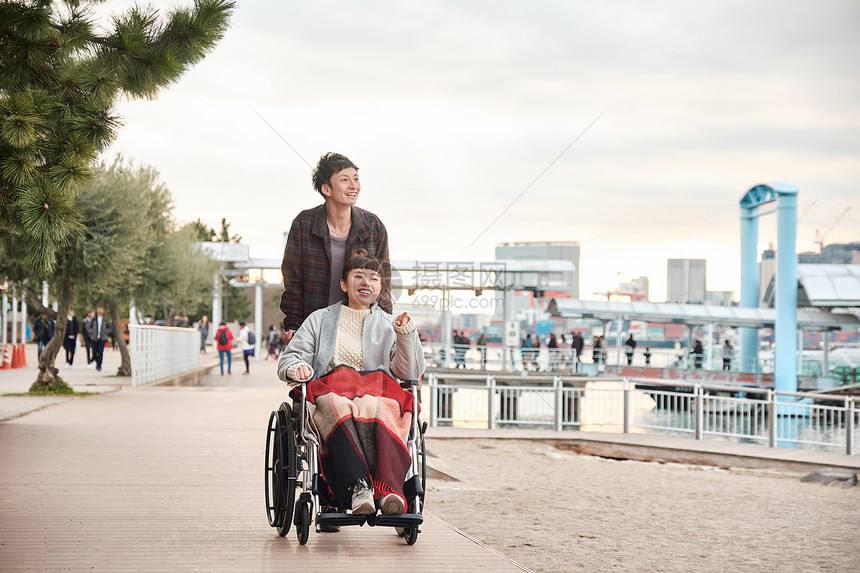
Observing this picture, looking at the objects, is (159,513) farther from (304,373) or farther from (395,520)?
(395,520)

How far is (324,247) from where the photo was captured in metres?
5.68

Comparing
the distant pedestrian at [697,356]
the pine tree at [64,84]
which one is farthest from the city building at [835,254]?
the pine tree at [64,84]

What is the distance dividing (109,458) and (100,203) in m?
9.67

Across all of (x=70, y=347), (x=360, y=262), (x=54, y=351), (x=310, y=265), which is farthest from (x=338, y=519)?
(x=70, y=347)

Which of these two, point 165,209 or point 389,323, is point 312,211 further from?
point 165,209

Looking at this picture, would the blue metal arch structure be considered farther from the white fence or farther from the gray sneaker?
the gray sneaker

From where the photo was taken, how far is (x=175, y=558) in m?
5.05

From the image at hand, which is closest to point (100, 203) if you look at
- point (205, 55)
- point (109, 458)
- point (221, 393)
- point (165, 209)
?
point (221, 393)

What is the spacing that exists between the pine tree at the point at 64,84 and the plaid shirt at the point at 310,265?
215 cm

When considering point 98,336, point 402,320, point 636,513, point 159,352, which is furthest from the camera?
point 98,336

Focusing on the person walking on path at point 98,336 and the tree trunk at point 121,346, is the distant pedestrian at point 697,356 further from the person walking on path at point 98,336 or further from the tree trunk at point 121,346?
the person walking on path at point 98,336

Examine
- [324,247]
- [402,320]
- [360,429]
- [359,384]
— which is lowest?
[360,429]

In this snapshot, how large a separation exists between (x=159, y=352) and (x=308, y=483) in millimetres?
20046

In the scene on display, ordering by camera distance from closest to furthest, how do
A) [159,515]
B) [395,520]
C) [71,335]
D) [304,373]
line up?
1. [395,520]
2. [304,373]
3. [159,515]
4. [71,335]
